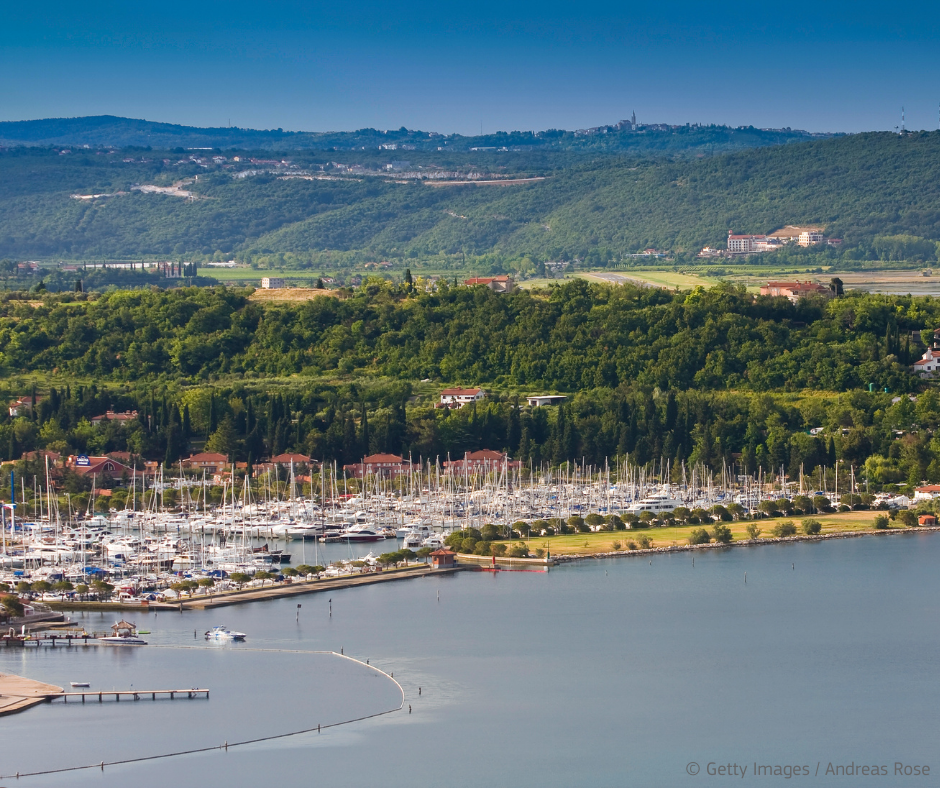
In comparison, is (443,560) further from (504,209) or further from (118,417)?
(504,209)

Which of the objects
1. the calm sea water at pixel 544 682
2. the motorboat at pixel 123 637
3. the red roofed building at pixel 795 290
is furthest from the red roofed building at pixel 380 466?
the red roofed building at pixel 795 290

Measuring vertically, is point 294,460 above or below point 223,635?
above

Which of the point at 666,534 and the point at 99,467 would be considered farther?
the point at 99,467

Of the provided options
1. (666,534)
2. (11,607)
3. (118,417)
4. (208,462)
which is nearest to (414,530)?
(666,534)

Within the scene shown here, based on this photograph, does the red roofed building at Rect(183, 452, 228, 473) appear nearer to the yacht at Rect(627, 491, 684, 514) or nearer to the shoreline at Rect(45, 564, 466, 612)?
the yacht at Rect(627, 491, 684, 514)

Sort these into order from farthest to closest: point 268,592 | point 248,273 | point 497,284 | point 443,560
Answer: point 248,273
point 497,284
point 443,560
point 268,592

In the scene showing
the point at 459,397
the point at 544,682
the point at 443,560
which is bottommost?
the point at 544,682

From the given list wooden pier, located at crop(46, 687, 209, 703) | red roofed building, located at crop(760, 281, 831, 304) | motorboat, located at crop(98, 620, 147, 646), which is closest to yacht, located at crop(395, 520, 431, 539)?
motorboat, located at crop(98, 620, 147, 646)

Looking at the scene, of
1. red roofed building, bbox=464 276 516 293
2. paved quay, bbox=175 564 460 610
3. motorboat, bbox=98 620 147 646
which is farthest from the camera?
red roofed building, bbox=464 276 516 293
